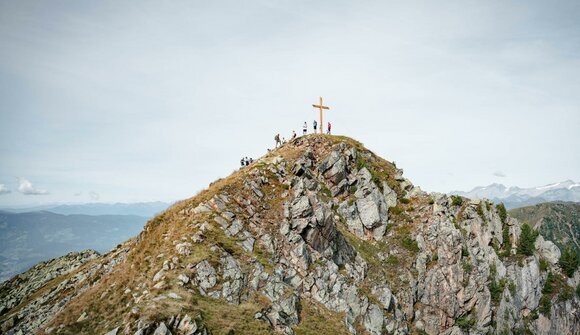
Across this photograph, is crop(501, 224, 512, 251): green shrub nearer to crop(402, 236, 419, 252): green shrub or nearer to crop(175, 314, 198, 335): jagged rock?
crop(402, 236, 419, 252): green shrub

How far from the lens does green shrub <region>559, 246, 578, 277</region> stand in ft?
213

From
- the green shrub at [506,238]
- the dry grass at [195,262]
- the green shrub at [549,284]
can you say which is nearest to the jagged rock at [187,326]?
the dry grass at [195,262]

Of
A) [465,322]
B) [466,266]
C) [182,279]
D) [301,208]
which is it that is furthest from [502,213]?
[182,279]

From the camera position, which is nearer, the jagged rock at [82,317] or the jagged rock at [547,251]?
the jagged rock at [82,317]

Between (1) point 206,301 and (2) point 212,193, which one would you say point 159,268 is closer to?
(1) point 206,301

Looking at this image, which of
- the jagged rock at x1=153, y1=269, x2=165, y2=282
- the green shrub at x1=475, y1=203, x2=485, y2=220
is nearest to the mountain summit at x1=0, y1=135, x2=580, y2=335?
the jagged rock at x1=153, y1=269, x2=165, y2=282

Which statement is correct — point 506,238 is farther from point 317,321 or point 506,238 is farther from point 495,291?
point 317,321

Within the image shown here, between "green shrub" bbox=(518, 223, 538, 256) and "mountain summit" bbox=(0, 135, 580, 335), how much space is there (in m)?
0.19

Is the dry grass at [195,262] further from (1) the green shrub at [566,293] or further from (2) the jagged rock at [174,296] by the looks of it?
(1) the green shrub at [566,293]

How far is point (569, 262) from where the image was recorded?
65.2 m

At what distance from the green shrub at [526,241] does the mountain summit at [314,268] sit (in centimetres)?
19

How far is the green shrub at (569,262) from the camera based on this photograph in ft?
213

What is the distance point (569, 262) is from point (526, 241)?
426 inches

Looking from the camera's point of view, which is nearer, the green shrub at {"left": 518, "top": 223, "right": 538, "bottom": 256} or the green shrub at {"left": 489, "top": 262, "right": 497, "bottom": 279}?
the green shrub at {"left": 489, "top": 262, "right": 497, "bottom": 279}
